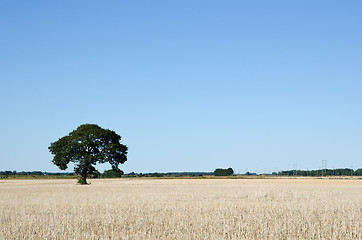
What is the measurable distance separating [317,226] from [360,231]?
1343 millimetres

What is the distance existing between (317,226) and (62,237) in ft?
27.5

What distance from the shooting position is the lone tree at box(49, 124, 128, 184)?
7362cm

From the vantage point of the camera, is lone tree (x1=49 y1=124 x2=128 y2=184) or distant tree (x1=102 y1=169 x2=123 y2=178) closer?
lone tree (x1=49 y1=124 x2=128 y2=184)

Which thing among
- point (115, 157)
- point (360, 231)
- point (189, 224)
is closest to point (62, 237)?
point (189, 224)

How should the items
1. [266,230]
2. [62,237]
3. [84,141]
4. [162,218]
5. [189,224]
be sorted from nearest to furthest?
[62,237]
[266,230]
[189,224]
[162,218]
[84,141]

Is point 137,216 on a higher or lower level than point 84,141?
lower

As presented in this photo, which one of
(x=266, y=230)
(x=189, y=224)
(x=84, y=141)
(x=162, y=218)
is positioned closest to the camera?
(x=266, y=230)

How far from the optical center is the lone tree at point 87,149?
73625 mm

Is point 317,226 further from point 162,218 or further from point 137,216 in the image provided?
point 137,216

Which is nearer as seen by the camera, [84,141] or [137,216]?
[137,216]

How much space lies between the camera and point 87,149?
74.7 m

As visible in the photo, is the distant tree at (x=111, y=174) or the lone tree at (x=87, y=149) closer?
the lone tree at (x=87, y=149)

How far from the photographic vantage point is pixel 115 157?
75.2 m

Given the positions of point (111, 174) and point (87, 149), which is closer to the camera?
point (87, 149)
